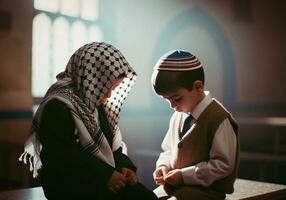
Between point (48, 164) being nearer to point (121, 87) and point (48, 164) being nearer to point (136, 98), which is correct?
point (121, 87)

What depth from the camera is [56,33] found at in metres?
6.98

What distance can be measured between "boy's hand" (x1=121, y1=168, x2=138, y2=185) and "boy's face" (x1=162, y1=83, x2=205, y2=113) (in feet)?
1.07

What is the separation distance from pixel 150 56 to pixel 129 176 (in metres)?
5.75

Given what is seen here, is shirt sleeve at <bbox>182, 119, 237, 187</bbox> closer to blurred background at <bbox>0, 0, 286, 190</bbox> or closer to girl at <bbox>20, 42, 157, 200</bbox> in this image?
girl at <bbox>20, 42, 157, 200</bbox>

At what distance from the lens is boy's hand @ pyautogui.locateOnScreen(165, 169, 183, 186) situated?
87.1 inches

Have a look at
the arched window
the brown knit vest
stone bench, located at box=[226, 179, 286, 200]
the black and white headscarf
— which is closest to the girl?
the black and white headscarf

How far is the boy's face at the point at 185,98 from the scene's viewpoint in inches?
84.8

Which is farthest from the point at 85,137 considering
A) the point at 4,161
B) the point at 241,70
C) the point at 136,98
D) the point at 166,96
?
the point at 241,70

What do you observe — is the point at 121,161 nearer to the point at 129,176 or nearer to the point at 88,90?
the point at 129,176

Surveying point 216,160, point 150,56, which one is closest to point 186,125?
point 216,160

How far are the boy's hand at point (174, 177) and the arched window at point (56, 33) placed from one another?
4.73m

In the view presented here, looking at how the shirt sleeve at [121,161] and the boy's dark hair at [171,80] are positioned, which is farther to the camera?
the shirt sleeve at [121,161]

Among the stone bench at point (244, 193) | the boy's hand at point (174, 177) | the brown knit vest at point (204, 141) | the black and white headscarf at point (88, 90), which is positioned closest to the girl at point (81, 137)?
the black and white headscarf at point (88, 90)

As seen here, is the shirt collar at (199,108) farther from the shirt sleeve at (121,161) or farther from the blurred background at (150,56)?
the blurred background at (150,56)
